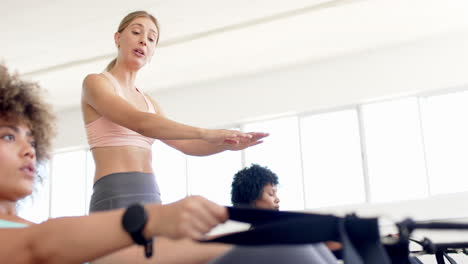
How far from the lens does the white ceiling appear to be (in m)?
5.59

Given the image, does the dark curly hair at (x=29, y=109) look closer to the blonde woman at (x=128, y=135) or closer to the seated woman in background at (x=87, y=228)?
the seated woman in background at (x=87, y=228)

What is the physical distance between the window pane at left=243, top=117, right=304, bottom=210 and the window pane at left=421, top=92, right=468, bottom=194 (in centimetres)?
142

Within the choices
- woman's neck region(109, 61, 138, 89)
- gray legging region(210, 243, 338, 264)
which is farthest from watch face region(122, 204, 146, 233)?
woman's neck region(109, 61, 138, 89)

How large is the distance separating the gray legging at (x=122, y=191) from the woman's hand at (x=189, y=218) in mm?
1027

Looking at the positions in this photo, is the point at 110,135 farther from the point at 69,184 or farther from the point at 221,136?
the point at 69,184

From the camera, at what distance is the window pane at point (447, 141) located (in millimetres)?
6000

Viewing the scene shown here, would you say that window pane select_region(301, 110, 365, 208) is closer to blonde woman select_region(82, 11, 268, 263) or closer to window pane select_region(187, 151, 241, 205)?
window pane select_region(187, 151, 241, 205)

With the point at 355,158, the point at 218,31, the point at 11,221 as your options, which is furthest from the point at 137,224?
the point at 355,158

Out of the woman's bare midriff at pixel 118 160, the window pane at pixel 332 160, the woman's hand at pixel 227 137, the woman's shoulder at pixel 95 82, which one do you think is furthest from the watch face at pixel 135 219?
the window pane at pixel 332 160

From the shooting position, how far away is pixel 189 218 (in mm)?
639

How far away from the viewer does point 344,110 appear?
21.9ft

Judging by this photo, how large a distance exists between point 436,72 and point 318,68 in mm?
1281

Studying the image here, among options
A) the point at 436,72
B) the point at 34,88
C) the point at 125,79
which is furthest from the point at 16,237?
the point at 436,72

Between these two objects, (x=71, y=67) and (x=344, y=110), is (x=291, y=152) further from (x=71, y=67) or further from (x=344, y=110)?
(x=71, y=67)
